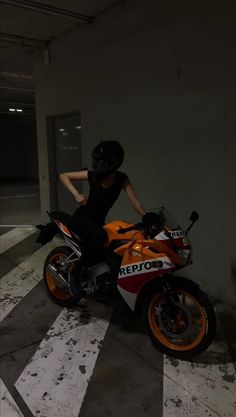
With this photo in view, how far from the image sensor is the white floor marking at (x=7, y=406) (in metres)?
1.77

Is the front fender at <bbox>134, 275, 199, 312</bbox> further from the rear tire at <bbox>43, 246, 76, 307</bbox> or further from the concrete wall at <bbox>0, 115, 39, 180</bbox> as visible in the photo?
the concrete wall at <bbox>0, 115, 39, 180</bbox>

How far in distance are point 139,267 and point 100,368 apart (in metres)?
0.71

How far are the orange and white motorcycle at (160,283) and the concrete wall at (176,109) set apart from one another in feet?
3.06

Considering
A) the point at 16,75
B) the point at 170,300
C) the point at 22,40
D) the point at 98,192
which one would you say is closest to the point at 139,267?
the point at 170,300

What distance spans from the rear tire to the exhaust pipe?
0.04 metres

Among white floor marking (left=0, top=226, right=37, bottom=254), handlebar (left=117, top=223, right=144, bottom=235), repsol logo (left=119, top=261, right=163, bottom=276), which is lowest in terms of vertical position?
white floor marking (left=0, top=226, right=37, bottom=254)

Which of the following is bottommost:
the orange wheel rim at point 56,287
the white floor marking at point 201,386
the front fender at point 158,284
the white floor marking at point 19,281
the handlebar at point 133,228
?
the white floor marking at point 19,281

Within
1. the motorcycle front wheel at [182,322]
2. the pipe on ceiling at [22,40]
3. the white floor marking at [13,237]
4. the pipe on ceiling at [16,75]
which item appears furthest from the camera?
the pipe on ceiling at [16,75]

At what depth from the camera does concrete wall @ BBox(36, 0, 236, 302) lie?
9.29 feet

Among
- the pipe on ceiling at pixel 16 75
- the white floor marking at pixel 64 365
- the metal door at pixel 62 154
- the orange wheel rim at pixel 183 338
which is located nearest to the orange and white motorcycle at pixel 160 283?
the orange wheel rim at pixel 183 338

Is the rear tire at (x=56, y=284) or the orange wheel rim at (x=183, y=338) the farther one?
the rear tire at (x=56, y=284)

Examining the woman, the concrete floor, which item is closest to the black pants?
the woman

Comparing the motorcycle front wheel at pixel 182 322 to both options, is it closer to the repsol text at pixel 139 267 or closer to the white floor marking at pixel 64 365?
the repsol text at pixel 139 267

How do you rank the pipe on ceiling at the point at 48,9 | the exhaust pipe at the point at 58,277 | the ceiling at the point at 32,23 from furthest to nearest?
1. the ceiling at the point at 32,23
2. the pipe on ceiling at the point at 48,9
3. the exhaust pipe at the point at 58,277
